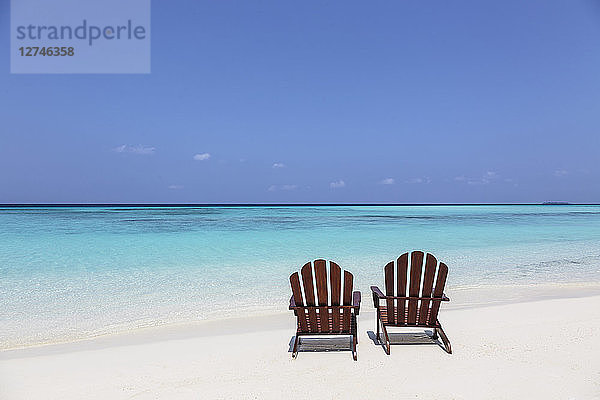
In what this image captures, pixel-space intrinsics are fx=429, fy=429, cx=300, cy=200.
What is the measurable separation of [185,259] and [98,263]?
2170 mm

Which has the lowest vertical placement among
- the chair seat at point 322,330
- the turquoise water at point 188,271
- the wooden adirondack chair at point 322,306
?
the turquoise water at point 188,271

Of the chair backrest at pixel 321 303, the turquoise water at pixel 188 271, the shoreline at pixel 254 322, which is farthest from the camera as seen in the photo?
the turquoise water at pixel 188 271

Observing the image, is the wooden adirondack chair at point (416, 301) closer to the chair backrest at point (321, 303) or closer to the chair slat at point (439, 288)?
the chair slat at point (439, 288)

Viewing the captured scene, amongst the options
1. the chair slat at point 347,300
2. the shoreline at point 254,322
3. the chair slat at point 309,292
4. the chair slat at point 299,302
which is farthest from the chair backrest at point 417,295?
the shoreline at point 254,322

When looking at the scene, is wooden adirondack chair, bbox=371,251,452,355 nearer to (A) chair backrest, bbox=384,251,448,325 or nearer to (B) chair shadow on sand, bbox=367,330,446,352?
(A) chair backrest, bbox=384,251,448,325

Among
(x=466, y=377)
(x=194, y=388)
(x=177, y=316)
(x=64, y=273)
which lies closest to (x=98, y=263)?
(x=64, y=273)

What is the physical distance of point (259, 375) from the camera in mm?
3834

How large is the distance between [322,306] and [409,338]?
1.26 m

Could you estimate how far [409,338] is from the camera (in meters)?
4.82

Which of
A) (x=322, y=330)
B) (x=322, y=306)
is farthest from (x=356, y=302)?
(x=322, y=330)

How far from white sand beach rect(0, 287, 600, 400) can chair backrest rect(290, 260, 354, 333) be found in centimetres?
30

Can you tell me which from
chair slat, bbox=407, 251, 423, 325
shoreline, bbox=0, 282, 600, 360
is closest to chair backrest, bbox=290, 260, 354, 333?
chair slat, bbox=407, 251, 423, 325

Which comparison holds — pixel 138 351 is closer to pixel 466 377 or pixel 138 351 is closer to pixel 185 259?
pixel 466 377

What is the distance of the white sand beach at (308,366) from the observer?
11.4 ft
